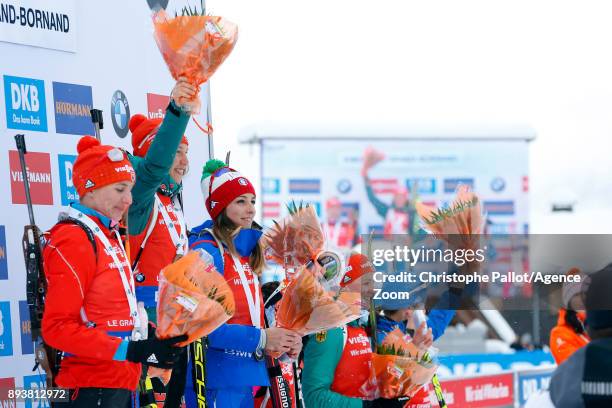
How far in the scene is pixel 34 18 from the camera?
16.6 ft

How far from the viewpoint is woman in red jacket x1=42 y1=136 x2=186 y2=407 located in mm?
3893

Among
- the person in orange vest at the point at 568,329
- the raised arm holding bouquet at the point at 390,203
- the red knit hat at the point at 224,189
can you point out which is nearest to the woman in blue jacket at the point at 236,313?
the red knit hat at the point at 224,189

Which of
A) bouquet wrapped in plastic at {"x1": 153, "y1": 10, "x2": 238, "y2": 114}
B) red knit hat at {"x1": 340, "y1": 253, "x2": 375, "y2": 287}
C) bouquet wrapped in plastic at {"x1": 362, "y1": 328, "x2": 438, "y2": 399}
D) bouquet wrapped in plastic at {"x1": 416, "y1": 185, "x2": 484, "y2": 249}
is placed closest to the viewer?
bouquet wrapped in plastic at {"x1": 153, "y1": 10, "x2": 238, "y2": 114}

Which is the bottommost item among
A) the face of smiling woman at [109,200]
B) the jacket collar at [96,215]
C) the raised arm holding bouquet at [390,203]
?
the raised arm holding bouquet at [390,203]

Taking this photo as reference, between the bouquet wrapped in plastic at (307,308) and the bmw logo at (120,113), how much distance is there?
160 centimetres

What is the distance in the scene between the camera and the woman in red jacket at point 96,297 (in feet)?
12.8

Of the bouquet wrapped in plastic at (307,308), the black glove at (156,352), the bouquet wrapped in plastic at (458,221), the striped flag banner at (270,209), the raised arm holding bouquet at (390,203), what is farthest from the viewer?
the raised arm holding bouquet at (390,203)

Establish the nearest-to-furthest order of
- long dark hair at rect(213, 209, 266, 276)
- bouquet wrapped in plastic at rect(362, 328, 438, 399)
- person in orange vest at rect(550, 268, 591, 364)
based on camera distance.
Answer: long dark hair at rect(213, 209, 266, 276) < bouquet wrapped in plastic at rect(362, 328, 438, 399) < person in orange vest at rect(550, 268, 591, 364)

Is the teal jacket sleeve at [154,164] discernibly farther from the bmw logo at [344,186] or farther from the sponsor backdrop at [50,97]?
the bmw logo at [344,186]

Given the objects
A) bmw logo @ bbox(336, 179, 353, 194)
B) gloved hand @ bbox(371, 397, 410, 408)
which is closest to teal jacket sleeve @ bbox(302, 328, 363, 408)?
gloved hand @ bbox(371, 397, 410, 408)

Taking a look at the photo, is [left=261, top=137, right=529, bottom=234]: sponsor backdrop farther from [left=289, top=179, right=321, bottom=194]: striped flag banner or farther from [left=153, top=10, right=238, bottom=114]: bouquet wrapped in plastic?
[left=153, top=10, right=238, bottom=114]: bouquet wrapped in plastic

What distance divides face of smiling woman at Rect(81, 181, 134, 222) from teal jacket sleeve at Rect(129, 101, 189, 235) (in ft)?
Answer: 1.09

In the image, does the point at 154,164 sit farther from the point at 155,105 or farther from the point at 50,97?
the point at 155,105

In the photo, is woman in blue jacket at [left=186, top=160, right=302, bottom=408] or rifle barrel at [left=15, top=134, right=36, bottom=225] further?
rifle barrel at [left=15, top=134, right=36, bottom=225]
